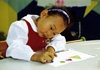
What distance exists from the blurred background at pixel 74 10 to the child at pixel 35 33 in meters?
1.19

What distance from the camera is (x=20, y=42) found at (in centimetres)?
76

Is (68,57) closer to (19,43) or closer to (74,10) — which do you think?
(19,43)

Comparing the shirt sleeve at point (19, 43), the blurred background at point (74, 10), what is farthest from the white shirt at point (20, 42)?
the blurred background at point (74, 10)

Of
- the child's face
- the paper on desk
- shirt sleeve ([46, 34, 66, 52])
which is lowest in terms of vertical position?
the paper on desk

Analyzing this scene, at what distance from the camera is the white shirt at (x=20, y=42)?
0.73 meters

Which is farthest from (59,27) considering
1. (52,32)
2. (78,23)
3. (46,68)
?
(78,23)

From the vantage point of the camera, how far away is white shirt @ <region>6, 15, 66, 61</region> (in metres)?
0.73

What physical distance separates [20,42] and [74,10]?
1650 mm

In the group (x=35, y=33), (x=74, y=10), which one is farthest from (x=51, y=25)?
(x=74, y=10)

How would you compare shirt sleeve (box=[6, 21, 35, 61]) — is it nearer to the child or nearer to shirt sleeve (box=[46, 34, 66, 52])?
the child

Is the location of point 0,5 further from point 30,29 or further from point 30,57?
point 30,57

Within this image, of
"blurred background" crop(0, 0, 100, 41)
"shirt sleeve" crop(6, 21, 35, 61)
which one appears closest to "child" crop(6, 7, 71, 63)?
"shirt sleeve" crop(6, 21, 35, 61)

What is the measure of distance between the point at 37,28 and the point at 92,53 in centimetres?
31

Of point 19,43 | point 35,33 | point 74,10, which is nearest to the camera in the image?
point 19,43
